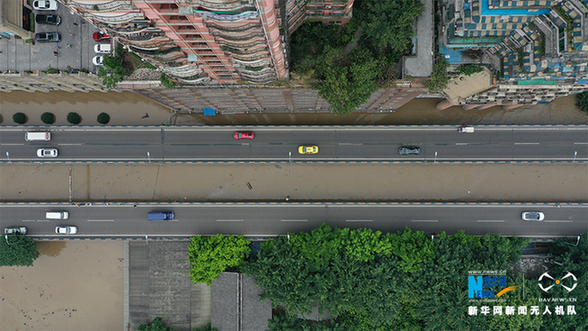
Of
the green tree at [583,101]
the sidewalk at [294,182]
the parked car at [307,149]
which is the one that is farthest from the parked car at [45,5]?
the green tree at [583,101]

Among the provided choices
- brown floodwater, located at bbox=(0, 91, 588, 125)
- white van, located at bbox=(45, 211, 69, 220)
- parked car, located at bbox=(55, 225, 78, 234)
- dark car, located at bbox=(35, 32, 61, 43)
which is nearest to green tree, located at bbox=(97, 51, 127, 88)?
dark car, located at bbox=(35, 32, 61, 43)

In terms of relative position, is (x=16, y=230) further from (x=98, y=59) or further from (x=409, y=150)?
(x=409, y=150)

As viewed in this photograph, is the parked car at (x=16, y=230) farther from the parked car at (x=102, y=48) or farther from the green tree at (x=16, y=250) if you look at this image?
the parked car at (x=102, y=48)

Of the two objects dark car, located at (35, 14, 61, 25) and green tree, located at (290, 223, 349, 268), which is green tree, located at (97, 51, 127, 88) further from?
green tree, located at (290, 223, 349, 268)

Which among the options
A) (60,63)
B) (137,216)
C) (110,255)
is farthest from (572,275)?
(60,63)

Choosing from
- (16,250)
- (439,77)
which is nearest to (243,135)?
(439,77)

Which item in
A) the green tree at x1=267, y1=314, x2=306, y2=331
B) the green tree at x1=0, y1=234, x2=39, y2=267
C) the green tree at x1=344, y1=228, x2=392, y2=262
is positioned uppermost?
the green tree at x1=344, y1=228, x2=392, y2=262
